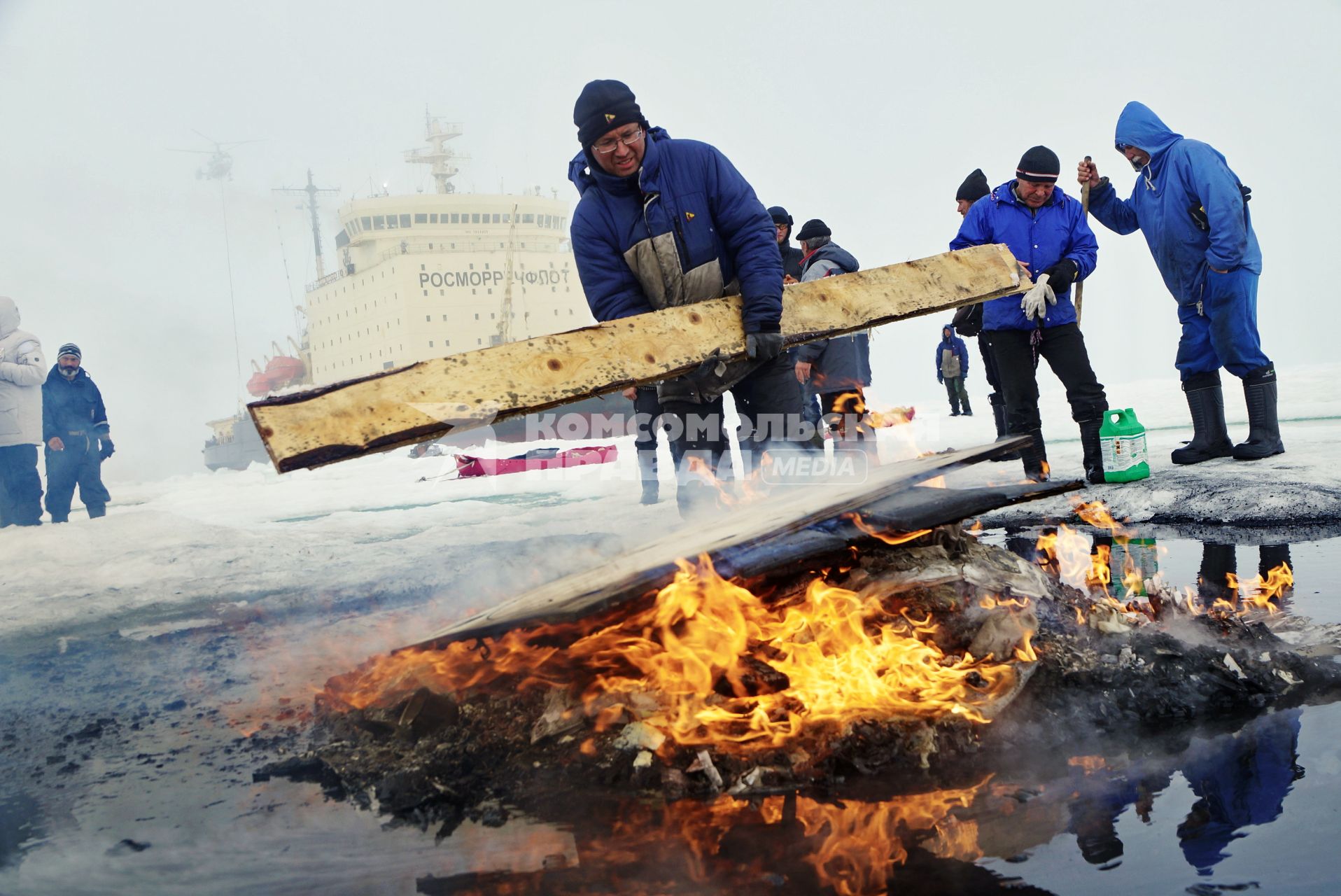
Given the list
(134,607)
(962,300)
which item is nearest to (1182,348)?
(962,300)

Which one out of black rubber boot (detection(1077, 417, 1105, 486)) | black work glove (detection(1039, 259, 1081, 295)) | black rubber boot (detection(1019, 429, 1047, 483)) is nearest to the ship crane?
black rubber boot (detection(1019, 429, 1047, 483))

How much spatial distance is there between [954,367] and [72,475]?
46.1 ft

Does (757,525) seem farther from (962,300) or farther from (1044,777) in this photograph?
(962,300)

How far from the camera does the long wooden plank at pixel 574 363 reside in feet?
7.85

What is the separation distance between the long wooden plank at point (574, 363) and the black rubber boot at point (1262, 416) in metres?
2.67

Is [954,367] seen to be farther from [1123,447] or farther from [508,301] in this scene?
[508,301]

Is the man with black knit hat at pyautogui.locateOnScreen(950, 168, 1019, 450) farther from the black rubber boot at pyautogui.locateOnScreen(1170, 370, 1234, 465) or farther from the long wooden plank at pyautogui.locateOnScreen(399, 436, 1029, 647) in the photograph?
the long wooden plank at pyautogui.locateOnScreen(399, 436, 1029, 647)

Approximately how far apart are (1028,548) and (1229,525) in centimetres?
108

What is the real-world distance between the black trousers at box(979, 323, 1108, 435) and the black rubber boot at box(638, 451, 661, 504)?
105 inches

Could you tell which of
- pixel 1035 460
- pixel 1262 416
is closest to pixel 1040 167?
pixel 1035 460

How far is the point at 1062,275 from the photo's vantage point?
4.99 meters

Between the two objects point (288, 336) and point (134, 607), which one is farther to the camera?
point (288, 336)

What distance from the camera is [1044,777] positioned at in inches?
71.9

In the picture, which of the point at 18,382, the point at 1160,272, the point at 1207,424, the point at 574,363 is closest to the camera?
the point at 574,363
